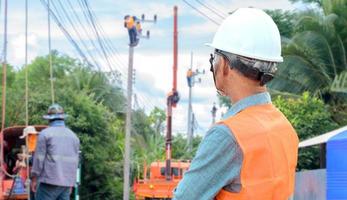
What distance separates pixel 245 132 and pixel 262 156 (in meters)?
0.10

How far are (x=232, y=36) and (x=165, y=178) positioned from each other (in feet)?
84.8

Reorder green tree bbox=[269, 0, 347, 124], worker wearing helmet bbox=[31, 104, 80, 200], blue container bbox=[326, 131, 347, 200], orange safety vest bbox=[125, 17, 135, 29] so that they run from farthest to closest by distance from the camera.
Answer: orange safety vest bbox=[125, 17, 135, 29]
green tree bbox=[269, 0, 347, 124]
worker wearing helmet bbox=[31, 104, 80, 200]
blue container bbox=[326, 131, 347, 200]

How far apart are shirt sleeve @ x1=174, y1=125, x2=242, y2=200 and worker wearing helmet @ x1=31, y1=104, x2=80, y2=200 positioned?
8147mm

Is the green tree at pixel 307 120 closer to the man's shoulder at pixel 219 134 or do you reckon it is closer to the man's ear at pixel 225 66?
the man's ear at pixel 225 66

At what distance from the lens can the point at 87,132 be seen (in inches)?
1164

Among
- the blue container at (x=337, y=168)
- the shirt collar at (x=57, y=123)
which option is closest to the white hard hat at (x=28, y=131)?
the shirt collar at (x=57, y=123)

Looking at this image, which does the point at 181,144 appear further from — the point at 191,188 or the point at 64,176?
the point at 191,188

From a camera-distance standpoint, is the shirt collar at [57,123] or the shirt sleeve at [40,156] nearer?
the shirt sleeve at [40,156]

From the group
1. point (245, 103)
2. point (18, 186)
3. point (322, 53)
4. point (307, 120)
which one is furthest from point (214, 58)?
point (322, 53)

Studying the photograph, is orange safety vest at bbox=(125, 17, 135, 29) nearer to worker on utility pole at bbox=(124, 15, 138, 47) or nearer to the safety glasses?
worker on utility pole at bbox=(124, 15, 138, 47)

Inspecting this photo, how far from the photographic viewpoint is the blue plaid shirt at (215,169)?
2.79 m

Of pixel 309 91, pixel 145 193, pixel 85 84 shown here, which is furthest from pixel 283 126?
pixel 85 84

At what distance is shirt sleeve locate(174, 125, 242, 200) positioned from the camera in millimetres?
2787

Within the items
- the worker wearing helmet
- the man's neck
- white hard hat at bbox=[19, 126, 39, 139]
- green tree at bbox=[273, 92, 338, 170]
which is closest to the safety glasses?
the man's neck
